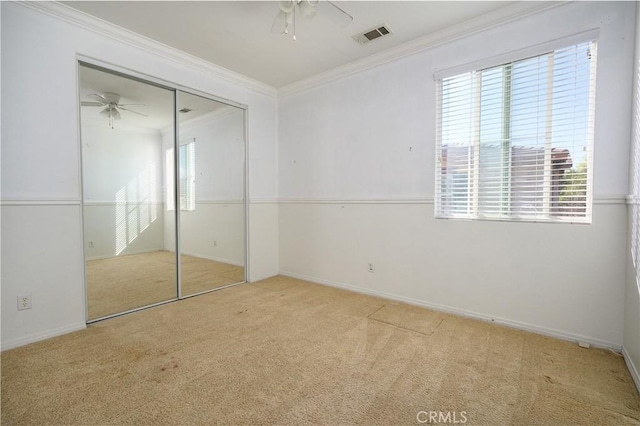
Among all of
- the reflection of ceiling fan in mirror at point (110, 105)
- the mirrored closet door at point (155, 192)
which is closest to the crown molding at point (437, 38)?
the mirrored closet door at point (155, 192)

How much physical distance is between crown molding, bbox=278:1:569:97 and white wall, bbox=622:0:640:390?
2.25 feet

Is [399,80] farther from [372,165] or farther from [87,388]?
[87,388]

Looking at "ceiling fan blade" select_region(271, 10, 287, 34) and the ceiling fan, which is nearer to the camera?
the ceiling fan

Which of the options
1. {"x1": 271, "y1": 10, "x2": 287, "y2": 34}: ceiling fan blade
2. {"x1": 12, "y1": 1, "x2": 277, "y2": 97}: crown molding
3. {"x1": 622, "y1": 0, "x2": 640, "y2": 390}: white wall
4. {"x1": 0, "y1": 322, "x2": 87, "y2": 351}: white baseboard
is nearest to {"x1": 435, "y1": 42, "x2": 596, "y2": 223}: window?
{"x1": 622, "y1": 0, "x2": 640, "y2": 390}: white wall

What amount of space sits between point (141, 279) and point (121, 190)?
979mm

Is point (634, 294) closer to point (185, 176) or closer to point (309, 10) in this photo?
point (309, 10)

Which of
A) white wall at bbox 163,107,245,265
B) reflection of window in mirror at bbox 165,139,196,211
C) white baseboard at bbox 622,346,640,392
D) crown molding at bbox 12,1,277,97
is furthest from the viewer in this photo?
white wall at bbox 163,107,245,265

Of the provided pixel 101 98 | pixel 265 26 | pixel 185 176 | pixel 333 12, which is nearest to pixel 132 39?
pixel 101 98

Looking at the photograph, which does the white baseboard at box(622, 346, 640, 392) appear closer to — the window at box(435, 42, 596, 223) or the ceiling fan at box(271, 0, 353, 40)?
the window at box(435, 42, 596, 223)

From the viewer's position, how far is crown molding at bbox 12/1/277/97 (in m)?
2.33

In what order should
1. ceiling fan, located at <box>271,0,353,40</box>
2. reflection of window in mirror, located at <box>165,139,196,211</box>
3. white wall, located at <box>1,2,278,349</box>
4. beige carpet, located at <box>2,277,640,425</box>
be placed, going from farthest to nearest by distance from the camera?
reflection of window in mirror, located at <box>165,139,196,211</box> < white wall, located at <box>1,2,278,349</box> < ceiling fan, located at <box>271,0,353,40</box> < beige carpet, located at <box>2,277,640,425</box>

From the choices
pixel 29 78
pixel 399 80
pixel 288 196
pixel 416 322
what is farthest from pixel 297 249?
pixel 29 78

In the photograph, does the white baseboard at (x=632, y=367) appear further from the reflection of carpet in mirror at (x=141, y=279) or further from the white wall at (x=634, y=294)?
the reflection of carpet in mirror at (x=141, y=279)

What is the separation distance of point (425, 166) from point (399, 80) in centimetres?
99
